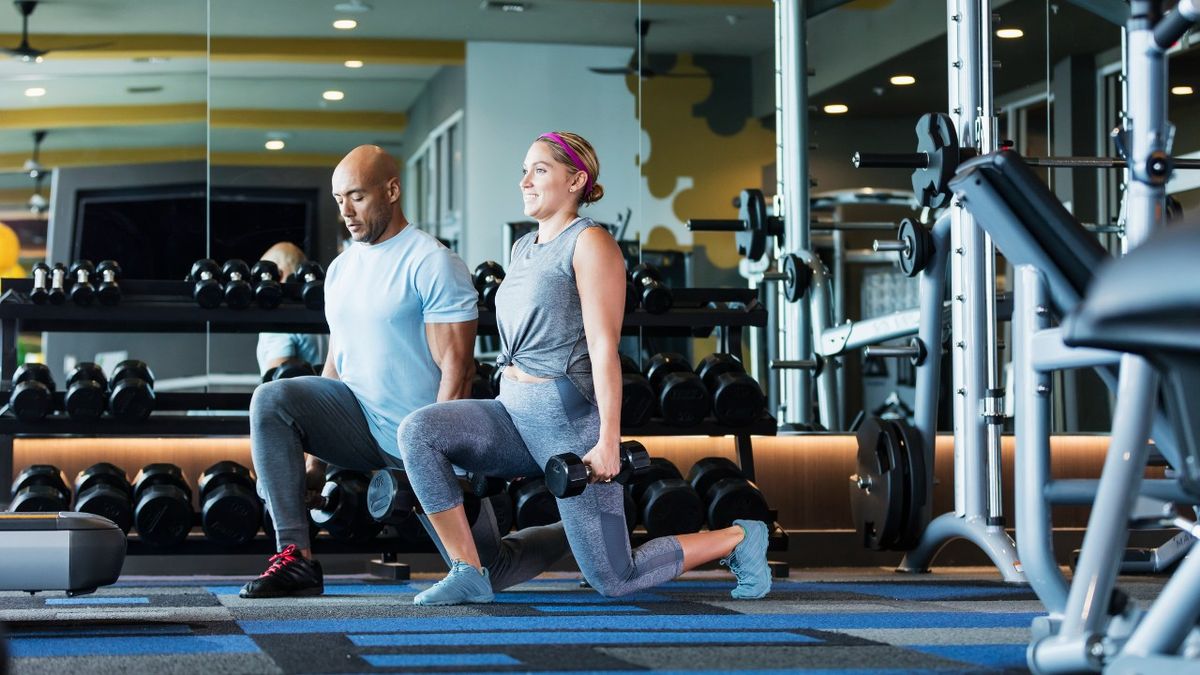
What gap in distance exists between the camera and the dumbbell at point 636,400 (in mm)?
4133

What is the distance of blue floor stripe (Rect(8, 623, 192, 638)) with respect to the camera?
256cm

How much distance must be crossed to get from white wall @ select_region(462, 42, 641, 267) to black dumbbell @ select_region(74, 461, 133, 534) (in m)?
1.91

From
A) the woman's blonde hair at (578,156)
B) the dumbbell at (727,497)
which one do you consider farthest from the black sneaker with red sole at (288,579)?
the dumbbell at (727,497)

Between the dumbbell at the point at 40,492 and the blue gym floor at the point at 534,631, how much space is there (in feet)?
0.98

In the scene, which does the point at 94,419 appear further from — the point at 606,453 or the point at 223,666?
the point at 223,666

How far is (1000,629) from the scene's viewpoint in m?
2.68

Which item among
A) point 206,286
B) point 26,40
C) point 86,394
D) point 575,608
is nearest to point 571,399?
point 575,608

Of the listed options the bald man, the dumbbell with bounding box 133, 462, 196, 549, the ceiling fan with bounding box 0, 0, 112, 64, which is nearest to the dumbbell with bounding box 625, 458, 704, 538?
the bald man

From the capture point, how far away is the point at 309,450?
3.50 meters

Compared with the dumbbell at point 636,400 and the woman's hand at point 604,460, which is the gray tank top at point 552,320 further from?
the dumbbell at point 636,400

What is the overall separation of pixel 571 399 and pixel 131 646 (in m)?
1.07

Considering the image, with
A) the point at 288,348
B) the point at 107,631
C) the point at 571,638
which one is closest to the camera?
the point at 571,638

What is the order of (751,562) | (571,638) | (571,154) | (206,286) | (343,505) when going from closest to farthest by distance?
(571,638)
(571,154)
(751,562)
(343,505)
(206,286)

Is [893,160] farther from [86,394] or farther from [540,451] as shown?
[86,394]
